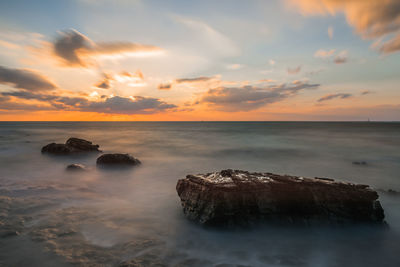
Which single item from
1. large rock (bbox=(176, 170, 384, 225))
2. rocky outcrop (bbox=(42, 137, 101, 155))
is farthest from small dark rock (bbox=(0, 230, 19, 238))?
rocky outcrop (bbox=(42, 137, 101, 155))

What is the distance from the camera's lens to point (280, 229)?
4.68 metres

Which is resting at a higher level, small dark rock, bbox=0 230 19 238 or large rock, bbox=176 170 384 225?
large rock, bbox=176 170 384 225

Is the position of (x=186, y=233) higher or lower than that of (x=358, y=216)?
lower

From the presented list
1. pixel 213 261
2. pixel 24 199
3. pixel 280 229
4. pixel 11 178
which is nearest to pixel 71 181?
pixel 24 199

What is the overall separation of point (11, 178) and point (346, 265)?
11737 millimetres

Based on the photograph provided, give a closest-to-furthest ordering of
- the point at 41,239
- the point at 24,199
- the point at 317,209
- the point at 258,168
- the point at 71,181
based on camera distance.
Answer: the point at 41,239 < the point at 317,209 < the point at 24,199 < the point at 71,181 < the point at 258,168

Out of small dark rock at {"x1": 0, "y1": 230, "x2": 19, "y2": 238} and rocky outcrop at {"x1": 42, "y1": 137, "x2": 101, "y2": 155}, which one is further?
rocky outcrop at {"x1": 42, "y1": 137, "x2": 101, "y2": 155}

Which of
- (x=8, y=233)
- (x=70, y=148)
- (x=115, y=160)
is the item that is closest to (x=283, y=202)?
(x=8, y=233)

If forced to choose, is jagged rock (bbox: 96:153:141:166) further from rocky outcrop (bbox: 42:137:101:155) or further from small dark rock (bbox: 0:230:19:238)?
small dark rock (bbox: 0:230:19:238)

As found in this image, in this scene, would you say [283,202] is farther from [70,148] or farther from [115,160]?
[70,148]

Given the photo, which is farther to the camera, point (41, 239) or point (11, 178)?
point (11, 178)

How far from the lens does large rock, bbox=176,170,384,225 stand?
186 inches

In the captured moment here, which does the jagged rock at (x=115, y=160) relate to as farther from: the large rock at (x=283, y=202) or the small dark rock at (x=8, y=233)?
the large rock at (x=283, y=202)

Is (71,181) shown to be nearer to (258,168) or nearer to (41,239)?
(41,239)
